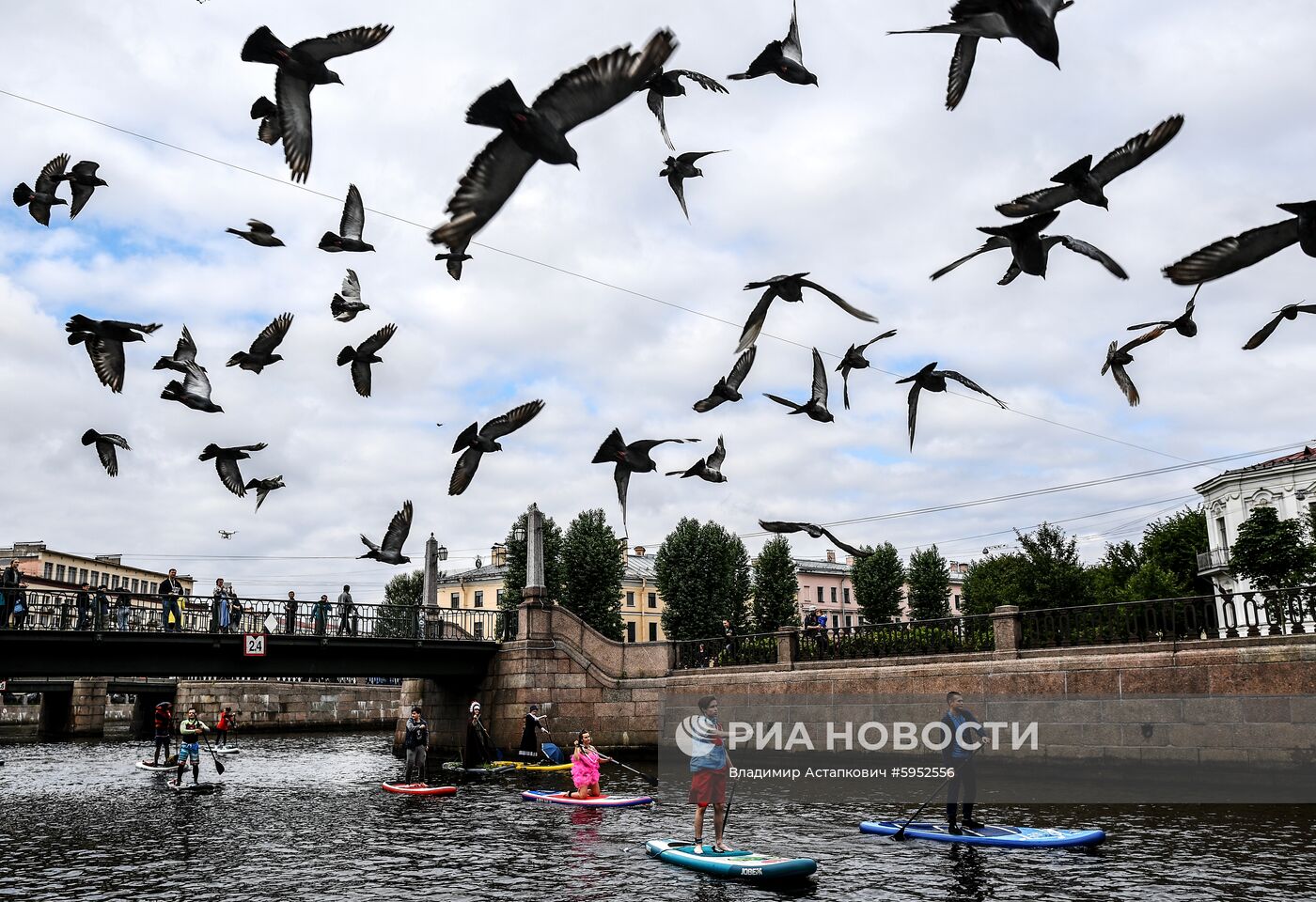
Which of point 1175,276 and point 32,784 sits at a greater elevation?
point 1175,276

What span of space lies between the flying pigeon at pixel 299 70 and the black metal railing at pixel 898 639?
22499mm

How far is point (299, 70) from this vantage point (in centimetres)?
724

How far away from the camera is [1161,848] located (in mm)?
15859

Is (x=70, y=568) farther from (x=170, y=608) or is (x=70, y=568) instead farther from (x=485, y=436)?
(x=485, y=436)

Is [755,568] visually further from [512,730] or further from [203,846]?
[203,846]

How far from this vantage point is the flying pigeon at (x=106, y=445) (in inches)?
447

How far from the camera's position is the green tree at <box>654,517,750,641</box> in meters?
68.7

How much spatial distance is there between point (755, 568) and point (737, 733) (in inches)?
1661

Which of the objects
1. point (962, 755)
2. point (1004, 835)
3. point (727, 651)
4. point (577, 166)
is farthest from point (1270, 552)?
point (577, 166)

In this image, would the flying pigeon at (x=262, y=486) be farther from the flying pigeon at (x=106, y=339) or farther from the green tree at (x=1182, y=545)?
the green tree at (x=1182, y=545)

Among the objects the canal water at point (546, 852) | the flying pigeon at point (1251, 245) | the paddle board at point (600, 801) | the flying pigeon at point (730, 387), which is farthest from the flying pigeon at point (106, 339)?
the paddle board at point (600, 801)

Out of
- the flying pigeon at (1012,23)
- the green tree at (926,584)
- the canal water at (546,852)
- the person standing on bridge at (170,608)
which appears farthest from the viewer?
the green tree at (926,584)

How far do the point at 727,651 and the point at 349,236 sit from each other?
26.3 meters

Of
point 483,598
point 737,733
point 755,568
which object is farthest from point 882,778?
point 483,598
